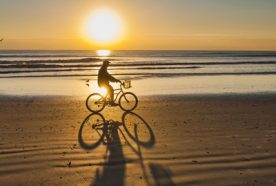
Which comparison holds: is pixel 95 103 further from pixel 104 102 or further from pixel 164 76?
pixel 164 76

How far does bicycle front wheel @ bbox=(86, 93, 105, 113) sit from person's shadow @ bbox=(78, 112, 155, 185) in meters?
0.31

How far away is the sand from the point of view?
288 inches

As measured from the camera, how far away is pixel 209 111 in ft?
50.2

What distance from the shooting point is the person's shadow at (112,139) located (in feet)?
24.3

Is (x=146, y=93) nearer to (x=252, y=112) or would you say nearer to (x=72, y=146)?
(x=252, y=112)

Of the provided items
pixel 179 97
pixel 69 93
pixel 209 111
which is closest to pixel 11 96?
pixel 69 93

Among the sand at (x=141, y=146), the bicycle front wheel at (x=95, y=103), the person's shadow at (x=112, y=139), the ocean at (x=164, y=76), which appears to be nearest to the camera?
the sand at (x=141, y=146)

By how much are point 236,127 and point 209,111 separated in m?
3.29

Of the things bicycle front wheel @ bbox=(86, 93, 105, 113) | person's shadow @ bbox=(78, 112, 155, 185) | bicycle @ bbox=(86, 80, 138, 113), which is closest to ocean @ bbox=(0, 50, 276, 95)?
bicycle @ bbox=(86, 80, 138, 113)

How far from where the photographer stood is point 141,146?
9.64 m

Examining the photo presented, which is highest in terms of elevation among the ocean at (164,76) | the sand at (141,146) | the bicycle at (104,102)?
the ocean at (164,76)

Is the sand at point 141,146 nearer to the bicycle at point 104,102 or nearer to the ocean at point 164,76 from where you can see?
the bicycle at point 104,102

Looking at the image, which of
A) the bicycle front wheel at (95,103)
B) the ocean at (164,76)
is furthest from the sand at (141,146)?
the ocean at (164,76)

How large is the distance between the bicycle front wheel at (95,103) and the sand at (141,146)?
0.34 metres
